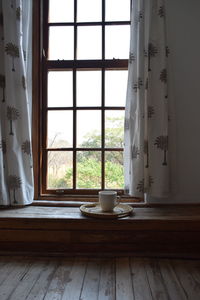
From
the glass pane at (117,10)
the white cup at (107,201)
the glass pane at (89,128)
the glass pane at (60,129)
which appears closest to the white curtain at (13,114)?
the glass pane at (60,129)

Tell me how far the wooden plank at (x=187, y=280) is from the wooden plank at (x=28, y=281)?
0.63m

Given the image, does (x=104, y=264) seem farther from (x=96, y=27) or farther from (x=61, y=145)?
(x=96, y=27)

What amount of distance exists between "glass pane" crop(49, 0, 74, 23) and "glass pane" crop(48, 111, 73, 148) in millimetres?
664

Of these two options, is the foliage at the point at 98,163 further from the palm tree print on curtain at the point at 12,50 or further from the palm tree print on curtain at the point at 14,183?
the palm tree print on curtain at the point at 12,50

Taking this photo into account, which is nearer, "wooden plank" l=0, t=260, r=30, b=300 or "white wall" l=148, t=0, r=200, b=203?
"wooden plank" l=0, t=260, r=30, b=300

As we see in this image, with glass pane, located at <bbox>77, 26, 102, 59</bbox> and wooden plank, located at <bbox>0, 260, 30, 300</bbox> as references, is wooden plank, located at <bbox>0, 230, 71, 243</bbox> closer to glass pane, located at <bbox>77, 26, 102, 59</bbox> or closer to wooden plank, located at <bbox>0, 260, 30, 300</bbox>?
wooden plank, located at <bbox>0, 260, 30, 300</bbox>

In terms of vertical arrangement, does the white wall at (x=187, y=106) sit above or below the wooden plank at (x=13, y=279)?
above

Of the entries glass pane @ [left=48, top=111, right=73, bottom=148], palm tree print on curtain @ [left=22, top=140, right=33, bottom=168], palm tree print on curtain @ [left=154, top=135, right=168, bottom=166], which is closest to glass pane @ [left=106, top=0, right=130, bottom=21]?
glass pane @ [left=48, top=111, right=73, bottom=148]

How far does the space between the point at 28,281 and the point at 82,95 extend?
46.2 inches

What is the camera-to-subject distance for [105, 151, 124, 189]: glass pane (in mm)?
1754

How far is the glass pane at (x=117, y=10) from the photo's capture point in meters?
1.78

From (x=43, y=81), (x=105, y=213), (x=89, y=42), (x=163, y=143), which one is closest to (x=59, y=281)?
(x=105, y=213)

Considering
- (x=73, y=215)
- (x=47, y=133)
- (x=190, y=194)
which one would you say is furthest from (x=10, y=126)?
(x=190, y=194)

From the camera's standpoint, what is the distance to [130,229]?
1.31 m
